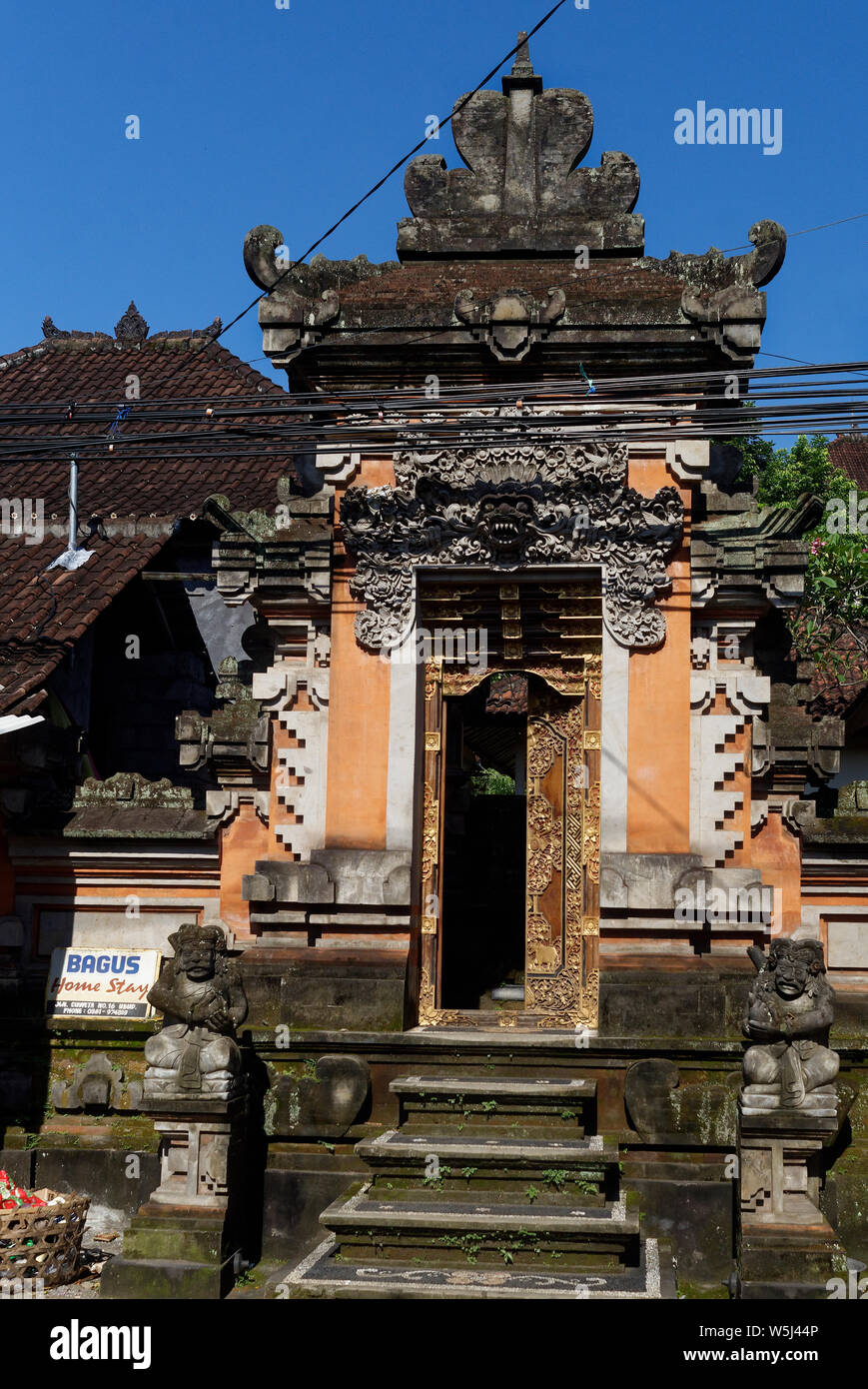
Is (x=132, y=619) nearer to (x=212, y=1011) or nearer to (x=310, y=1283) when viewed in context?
(x=212, y=1011)

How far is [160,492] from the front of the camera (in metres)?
19.8

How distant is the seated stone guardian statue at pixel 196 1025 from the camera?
9.68 metres

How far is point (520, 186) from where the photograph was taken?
1203 cm

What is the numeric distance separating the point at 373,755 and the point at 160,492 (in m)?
9.58

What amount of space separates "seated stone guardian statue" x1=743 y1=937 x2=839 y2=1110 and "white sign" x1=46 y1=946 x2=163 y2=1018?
4725 mm

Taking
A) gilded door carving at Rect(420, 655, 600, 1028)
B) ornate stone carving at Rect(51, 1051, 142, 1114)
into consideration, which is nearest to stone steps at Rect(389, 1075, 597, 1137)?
gilded door carving at Rect(420, 655, 600, 1028)

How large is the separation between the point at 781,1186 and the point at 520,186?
787 centimetres

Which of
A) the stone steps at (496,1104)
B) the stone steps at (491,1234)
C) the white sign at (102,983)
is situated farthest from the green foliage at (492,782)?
the stone steps at (491,1234)

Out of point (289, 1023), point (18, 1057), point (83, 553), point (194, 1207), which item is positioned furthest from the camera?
point (83, 553)

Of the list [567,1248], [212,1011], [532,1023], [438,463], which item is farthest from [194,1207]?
[438,463]

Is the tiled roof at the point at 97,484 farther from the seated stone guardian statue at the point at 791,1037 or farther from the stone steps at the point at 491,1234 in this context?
the seated stone guardian statue at the point at 791,1037

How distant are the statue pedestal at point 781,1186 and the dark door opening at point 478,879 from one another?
5.15m

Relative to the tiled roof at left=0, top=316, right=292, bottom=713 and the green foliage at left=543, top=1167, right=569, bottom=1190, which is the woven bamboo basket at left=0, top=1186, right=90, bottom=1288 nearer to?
the green foliage at left=543, top=1167, right=569, bottom=1190

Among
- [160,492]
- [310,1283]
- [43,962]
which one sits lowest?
[310,1283]
